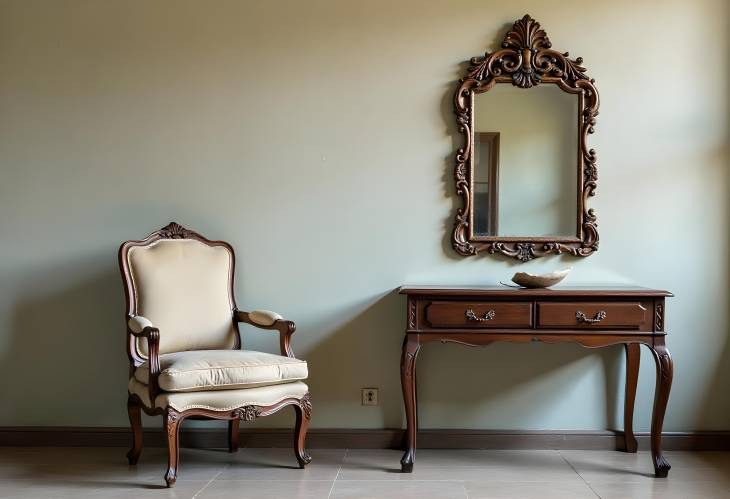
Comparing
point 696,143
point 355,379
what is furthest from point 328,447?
point 696,143

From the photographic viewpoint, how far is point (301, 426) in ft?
10.6

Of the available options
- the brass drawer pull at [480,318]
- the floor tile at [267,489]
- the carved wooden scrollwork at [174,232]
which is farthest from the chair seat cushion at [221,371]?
the brass drawer pull at [480,318]

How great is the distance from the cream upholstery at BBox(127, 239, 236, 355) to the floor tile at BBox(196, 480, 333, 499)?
27.0 inches

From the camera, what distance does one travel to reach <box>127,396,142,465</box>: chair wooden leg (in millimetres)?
3332

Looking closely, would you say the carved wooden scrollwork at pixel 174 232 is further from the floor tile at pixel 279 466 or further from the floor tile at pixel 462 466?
the floor tile at pixel 462 466

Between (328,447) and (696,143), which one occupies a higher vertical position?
(696,143)

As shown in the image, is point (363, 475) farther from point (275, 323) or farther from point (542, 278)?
point (542, 278)

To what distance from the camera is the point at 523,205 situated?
3668 millimetres

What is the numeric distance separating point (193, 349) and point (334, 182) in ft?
3.46

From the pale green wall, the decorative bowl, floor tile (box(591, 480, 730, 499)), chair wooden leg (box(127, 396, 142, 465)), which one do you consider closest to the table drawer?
the decorative bowl

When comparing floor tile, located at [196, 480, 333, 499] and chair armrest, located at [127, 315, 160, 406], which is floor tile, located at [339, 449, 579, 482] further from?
chair armrest, located at [127, 315, 160, 406]

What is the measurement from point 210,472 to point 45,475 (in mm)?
688

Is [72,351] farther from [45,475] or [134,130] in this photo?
[134,130]

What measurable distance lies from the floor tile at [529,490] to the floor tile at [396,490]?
6cm
